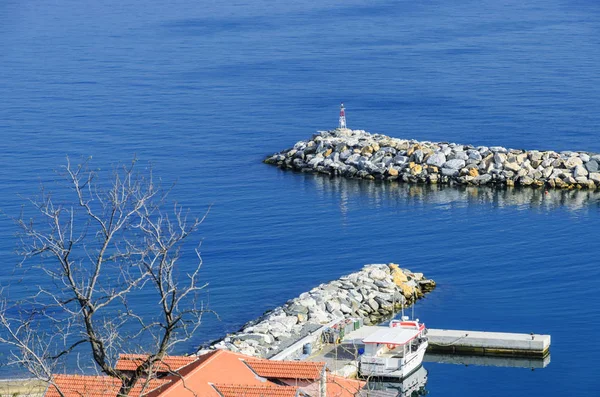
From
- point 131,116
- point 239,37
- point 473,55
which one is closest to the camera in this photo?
point 131,116

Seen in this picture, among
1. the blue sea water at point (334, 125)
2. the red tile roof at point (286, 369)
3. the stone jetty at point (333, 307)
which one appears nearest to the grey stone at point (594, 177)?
the blue sea water at point (334, 125)

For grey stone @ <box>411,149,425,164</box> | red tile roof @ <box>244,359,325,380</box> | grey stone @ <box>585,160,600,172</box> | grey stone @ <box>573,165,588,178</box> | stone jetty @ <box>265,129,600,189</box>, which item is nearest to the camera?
red tile roof @ <box>244,359,325,380</box>

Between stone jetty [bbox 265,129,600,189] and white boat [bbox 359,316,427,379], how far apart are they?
2529cm

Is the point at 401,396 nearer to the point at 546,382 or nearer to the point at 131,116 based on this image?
the point at 546,382

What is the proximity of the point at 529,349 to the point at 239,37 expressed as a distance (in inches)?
3770

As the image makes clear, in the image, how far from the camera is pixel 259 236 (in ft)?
184

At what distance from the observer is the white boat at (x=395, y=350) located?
38.2 meters

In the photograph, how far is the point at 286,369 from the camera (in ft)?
93.9

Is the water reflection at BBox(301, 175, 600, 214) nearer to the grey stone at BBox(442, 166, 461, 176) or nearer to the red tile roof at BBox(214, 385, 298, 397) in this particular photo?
the grey stone at BBox(442, 166, 461, 176)

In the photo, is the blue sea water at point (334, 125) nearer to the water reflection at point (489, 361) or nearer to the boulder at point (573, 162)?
the water reflection at point (489, 361)

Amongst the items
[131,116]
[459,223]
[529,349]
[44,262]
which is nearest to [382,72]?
[131,116]

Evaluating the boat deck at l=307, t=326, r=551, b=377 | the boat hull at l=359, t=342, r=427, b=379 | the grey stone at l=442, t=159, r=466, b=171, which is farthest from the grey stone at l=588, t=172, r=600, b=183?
the boat hull at l=359, t=342, r=427, b=379

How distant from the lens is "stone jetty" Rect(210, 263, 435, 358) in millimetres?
40188

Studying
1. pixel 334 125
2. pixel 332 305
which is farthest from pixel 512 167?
pixel 332 305
